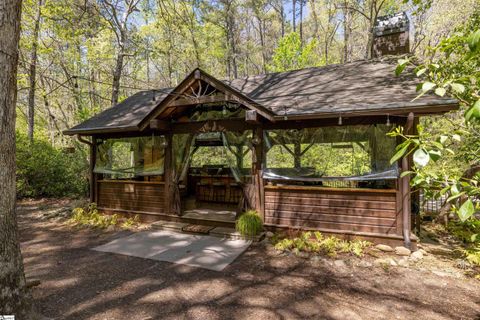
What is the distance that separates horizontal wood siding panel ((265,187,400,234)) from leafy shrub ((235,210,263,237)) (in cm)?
26

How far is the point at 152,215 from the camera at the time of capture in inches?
→ 280

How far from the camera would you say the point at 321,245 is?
5.11m

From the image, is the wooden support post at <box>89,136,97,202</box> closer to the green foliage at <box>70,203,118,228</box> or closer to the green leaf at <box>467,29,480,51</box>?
the green foliage at <box>70,203,118,228</box>

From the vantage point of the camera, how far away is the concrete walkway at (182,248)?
4.72 metres

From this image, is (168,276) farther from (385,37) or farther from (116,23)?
(116,23)

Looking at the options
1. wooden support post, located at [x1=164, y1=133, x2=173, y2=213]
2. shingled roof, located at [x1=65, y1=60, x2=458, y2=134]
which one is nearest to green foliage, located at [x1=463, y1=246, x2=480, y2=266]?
shingled roof, located at [x1=65, y1=60, x2=458, y2=134]

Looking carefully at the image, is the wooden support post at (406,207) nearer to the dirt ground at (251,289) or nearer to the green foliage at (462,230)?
the dirt ground at (251,289)

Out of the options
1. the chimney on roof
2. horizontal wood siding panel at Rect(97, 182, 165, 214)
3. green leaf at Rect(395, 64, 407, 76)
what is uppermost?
the chimney on roof

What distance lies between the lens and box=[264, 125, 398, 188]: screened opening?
5.13 metres

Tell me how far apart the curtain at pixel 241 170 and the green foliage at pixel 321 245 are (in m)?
1.15

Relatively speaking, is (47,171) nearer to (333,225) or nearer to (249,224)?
(249,224)

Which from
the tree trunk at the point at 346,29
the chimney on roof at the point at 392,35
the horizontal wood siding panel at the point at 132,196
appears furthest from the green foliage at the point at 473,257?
the tree trunk at the point at 346,29

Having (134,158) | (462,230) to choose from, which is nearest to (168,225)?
(134,158)

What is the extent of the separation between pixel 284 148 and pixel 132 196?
440 cm
